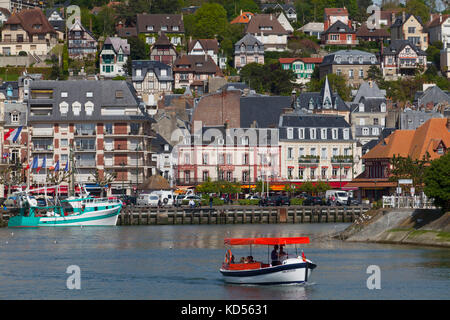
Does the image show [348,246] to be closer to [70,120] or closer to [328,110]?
[70,120]

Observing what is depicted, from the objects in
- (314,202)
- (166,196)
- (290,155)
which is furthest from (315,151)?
(166,196)

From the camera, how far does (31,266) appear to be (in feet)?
248

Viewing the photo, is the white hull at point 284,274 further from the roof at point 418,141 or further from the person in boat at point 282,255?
the roof at point 418,141

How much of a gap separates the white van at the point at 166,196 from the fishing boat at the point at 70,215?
1711 centimetres

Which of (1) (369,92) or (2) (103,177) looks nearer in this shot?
(2) (103,177)

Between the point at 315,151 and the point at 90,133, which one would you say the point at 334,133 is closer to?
the point at 315,151

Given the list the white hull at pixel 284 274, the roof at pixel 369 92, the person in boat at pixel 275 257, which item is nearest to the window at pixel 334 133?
the roof at pixel 369 92

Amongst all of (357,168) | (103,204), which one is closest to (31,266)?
(103,204)

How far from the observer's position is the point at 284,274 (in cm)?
6266

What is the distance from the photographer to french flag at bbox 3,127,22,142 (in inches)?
5418

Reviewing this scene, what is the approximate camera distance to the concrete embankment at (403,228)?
82875 mm

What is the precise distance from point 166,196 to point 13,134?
2254 cm

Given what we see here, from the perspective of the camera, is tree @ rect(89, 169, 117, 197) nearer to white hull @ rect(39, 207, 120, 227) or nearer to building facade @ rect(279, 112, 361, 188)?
building facade @ rect(279, 112, 361, 188)
